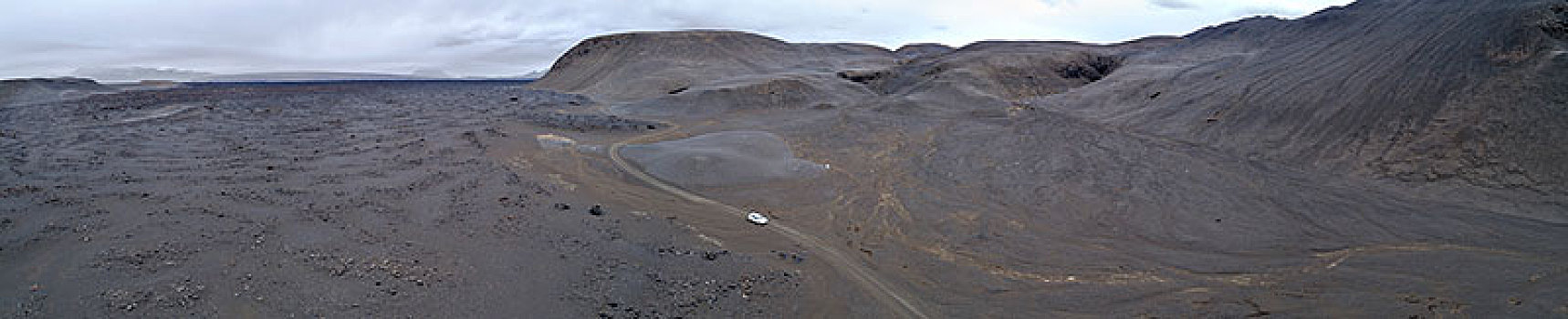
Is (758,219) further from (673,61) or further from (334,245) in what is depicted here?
(673,61)

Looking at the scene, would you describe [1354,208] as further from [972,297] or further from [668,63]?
[668,63]

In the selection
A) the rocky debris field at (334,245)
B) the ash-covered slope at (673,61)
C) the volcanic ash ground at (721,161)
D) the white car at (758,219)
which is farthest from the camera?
the ash-covered slope at (673,61)

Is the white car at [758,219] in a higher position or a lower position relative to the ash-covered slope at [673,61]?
lower

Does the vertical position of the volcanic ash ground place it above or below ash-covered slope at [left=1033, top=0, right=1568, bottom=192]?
below

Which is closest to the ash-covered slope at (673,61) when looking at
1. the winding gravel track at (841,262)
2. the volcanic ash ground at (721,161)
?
the volcanic ash ground at (721,161)

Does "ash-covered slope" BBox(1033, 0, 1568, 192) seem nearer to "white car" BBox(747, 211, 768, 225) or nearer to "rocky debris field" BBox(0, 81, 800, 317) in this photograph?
"white car" BBox(747, 211, 768, 225)

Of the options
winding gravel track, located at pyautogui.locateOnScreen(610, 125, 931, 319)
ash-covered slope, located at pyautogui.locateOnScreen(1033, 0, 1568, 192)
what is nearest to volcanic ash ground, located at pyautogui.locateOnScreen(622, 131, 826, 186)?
winding gravel track, located at pyautogui.locateOnScreen(610, 125, 931, 319)

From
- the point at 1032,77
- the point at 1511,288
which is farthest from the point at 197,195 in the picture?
the point at 1032,77

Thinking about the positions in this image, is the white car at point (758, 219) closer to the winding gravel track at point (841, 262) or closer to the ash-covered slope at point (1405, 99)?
the winding gravel track at point (841, 262)
